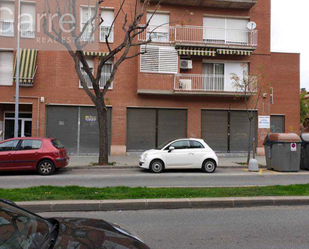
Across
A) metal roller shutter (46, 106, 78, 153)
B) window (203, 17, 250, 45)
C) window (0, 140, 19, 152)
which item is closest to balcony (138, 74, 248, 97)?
window (203, 17, 250, 45)

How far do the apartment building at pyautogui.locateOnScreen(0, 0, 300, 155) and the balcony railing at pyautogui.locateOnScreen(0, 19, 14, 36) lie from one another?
0.06m

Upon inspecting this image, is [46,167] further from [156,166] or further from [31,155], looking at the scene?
[156,166]

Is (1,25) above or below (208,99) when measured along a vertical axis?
above

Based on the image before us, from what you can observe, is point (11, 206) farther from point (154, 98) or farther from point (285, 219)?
point (154, 98)

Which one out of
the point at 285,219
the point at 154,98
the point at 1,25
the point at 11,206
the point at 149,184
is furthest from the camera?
the point at 154,98

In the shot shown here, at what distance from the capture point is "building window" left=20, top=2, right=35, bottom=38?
17609mm

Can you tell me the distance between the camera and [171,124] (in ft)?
61.4

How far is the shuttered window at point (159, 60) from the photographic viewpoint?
17.9m

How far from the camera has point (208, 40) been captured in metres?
19.0

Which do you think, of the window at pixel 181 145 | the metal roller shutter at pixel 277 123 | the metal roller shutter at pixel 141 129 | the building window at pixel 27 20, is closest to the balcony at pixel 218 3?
the metal roller shutter at pixel 141 129

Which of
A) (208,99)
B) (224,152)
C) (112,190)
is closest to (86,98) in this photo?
(208,99)

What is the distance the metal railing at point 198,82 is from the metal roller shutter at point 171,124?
1.71m

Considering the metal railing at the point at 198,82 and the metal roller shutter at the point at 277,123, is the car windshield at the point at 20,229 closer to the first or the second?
the metal railing at the point at 198,82

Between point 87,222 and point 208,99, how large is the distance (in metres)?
16.8
